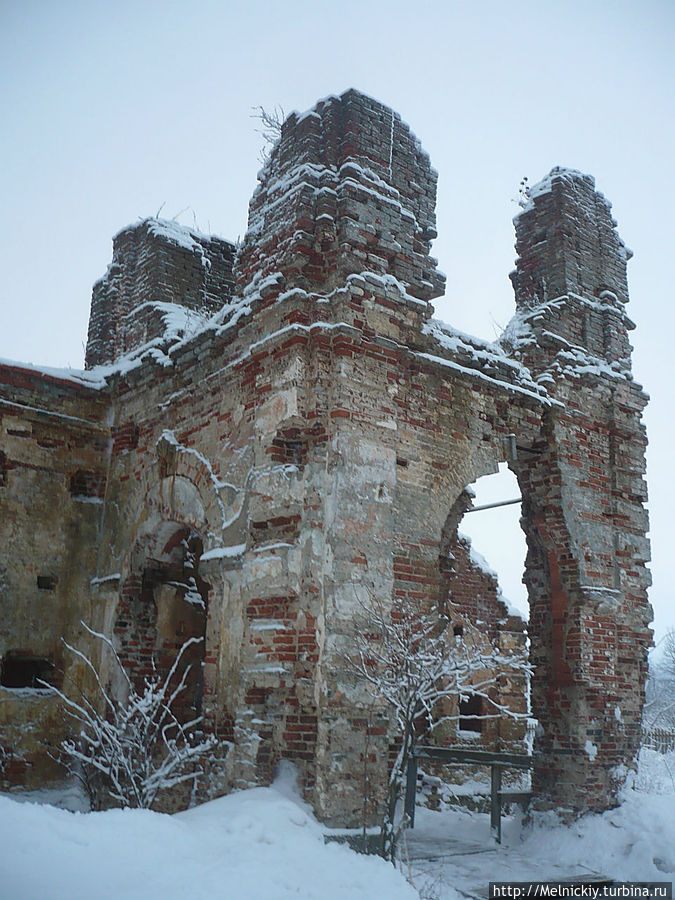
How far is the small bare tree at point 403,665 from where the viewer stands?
5.34 m

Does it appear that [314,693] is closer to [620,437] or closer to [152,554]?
[152,554]

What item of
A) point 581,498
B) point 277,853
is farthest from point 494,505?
point 277,853

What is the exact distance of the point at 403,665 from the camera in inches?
219

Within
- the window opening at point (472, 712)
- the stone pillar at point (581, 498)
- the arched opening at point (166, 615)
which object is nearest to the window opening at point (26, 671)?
the arched opening at point (166, 615)

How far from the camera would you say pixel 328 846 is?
202 inches

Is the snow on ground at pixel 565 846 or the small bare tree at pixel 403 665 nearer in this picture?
the small bare tree at pixel 403 665

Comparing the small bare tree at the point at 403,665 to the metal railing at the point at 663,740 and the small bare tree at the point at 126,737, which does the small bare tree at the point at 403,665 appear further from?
the metal railing at the point at 663,740

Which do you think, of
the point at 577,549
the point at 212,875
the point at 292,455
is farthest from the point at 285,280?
the point at 212,875

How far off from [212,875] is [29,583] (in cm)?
551

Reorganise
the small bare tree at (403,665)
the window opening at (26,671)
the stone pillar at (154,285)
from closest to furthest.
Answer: the small bare tree at (403,665) < the window opening at (26,671) < the stone pillar at (154,285)

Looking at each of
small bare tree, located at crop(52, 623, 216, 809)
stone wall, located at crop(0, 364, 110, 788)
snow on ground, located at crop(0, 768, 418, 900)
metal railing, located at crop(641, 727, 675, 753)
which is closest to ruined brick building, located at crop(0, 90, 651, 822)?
stone wall, located at crop(0, 364, 110, 788)

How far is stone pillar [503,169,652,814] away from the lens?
25.7 feet

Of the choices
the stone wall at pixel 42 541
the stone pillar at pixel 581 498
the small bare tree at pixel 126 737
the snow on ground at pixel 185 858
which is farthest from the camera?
the stone wall at pixel 42 541

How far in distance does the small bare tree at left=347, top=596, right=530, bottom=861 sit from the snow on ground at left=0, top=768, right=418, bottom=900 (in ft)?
2.04
